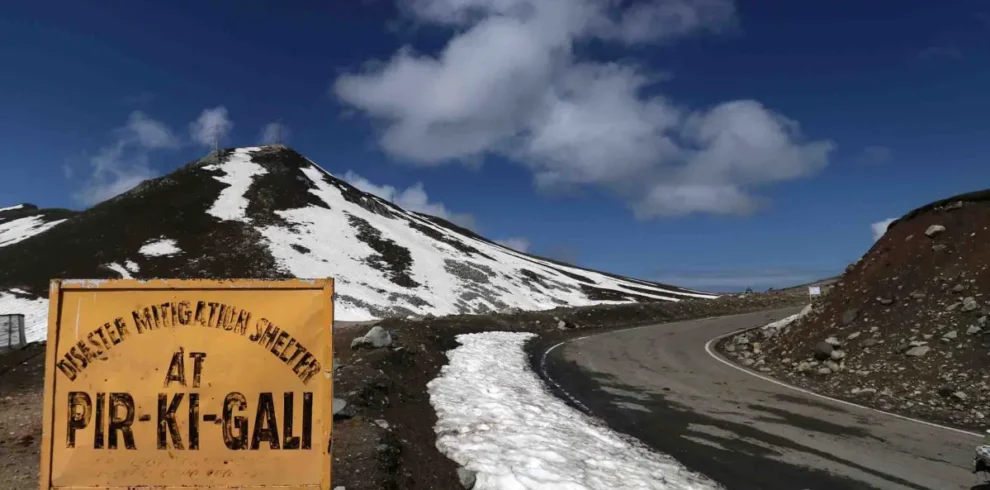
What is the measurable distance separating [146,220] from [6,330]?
47312 mm

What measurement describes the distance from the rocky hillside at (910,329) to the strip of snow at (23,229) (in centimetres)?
7055

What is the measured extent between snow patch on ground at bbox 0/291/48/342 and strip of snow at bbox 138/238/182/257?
1022 centimetres

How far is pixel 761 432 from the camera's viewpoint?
11234 millimetres

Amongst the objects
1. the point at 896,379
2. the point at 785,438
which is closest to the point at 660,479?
the point at 785,438

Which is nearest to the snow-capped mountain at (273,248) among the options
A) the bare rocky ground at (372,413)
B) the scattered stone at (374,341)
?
the bare rocky ground at (372,413)

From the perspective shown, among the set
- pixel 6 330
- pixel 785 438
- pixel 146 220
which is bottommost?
pixel 785 438

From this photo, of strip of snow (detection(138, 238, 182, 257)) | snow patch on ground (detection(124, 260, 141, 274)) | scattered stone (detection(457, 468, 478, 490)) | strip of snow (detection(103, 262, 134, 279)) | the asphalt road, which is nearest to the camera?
scattered stone (detection(457, 468, 478, 490))

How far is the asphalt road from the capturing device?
28.5 feet

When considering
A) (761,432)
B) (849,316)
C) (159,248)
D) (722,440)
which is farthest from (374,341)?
Answer: (159,248)

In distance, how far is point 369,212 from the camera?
3162 inches

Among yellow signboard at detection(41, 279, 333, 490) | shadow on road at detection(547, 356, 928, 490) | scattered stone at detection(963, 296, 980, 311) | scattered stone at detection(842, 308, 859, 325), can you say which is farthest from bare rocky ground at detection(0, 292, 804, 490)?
scattered stone at detection(963, 296, 980, 311)

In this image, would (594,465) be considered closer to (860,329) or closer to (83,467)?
(83,467)

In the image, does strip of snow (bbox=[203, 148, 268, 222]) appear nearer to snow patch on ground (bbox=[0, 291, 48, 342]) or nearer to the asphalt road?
snow patch on ground (bbox=[0, 291, 48, 342])

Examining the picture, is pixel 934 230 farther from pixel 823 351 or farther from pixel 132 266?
pixel 132 266
